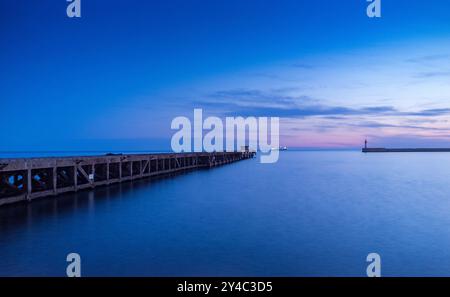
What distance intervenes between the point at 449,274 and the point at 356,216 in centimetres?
979

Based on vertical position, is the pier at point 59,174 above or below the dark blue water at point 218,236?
above

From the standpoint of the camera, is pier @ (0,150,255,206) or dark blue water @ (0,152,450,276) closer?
dark blue water @ (0,152,450,276)

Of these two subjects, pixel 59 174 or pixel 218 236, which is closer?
pixel 218 236

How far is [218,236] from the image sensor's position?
47.9 ft

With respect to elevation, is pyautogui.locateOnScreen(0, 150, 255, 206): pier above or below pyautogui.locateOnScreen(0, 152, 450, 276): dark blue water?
above

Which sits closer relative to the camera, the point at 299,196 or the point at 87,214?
the point at 87,214

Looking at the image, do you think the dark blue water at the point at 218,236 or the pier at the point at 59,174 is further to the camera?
the pier at the point at 59,174

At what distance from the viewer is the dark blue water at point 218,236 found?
10.6 meters

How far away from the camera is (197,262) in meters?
10.9

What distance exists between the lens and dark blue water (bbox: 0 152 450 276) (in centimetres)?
1059

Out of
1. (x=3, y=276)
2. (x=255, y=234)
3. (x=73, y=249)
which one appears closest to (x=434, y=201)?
(x=255, y=234)

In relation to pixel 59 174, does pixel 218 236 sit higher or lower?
lower
